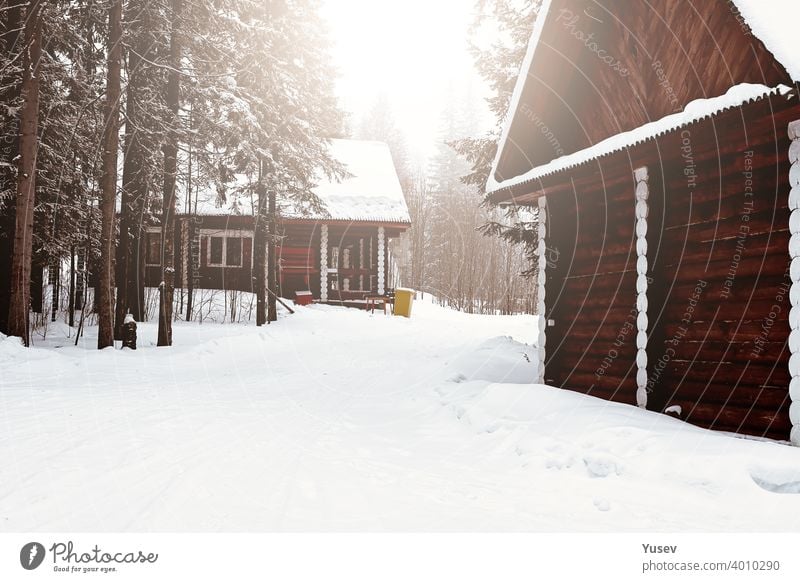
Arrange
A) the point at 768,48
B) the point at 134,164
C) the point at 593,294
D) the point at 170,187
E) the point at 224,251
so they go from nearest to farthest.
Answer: the point at 768,48 < the point at 593,294 < the point at 170,187 < the point at 134,164 < the point at 224,251

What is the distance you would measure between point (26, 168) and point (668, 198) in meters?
11.1

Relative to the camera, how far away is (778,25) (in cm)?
523

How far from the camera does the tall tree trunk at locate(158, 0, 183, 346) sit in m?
13.1

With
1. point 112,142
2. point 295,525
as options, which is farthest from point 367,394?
point 112,142

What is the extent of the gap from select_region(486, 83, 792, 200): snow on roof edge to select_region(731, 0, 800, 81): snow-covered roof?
0.24 m

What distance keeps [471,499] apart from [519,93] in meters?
7.02

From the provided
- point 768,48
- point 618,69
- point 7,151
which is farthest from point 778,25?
point 7,151

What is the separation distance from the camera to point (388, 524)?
373 centimetres

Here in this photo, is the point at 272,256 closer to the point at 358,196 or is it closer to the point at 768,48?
the point at 358,196

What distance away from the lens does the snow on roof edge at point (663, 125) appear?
530 centimetres

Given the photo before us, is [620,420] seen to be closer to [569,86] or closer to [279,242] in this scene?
[569,86]

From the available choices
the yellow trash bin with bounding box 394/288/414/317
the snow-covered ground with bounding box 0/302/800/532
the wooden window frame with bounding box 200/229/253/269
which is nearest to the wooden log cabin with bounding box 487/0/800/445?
the snow-covered ground with bounding box 0/302/800/532

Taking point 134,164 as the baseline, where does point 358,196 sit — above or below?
above

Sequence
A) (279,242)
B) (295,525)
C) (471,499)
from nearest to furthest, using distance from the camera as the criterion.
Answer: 1. (295,525)
2. (471,499)
3. (279,242)
